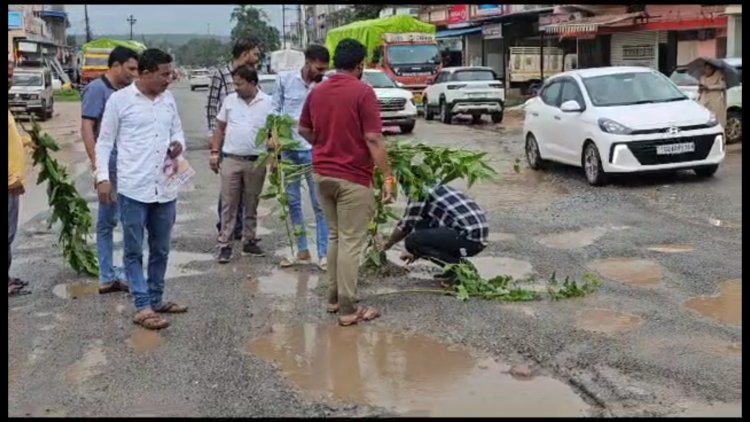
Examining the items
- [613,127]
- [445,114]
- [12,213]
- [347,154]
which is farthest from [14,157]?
[445,114]

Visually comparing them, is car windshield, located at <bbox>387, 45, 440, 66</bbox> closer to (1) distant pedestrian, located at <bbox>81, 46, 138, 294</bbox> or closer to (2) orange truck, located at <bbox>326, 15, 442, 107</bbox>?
(2) orange truck, located at <bbox>326, 15, 442, 107</bbox>

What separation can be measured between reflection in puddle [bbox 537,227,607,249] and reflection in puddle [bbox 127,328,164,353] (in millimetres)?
3987

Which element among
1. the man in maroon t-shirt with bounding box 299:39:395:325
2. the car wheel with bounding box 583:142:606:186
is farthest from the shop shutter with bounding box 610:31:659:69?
the man in maroon t-shirt with bounding box 299:39:395:325

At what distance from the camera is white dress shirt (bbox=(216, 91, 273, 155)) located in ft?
25.4

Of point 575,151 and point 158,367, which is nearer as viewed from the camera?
point 158,367

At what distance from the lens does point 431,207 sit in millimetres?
6820

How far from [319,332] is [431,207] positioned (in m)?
1.40

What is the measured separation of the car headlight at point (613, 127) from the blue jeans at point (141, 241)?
291 inches

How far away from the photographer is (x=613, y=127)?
1208 cm

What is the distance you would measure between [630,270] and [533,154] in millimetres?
7330

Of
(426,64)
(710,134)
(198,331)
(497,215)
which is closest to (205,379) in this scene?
(198,331)

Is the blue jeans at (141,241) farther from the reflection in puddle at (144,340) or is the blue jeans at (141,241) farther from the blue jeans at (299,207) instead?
the blue jeans at (299,207)

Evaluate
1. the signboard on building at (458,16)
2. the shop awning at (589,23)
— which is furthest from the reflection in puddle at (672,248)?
the signboard on building at (458,16)

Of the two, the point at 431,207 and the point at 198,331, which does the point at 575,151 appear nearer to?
the point at 431,207
